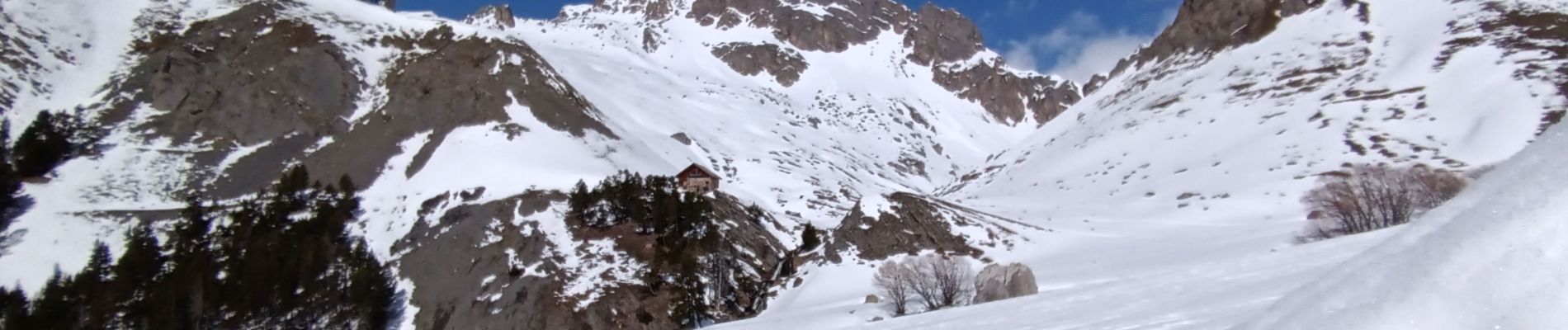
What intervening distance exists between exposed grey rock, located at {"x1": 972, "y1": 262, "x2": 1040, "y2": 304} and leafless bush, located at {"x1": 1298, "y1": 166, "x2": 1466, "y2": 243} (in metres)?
9.82

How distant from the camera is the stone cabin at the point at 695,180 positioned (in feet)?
215

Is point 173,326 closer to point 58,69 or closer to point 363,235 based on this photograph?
point 363,235

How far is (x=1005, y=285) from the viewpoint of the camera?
25953mm

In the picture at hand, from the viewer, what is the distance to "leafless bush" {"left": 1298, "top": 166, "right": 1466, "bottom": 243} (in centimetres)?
3181

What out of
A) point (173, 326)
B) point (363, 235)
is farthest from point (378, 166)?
point (173, 326)

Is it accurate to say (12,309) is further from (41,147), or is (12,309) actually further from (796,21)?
(796,21)

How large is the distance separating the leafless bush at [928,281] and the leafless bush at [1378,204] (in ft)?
37.8

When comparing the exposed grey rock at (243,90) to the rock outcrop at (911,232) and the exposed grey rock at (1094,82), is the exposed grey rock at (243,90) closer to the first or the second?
the rock outcrop at (911,232)

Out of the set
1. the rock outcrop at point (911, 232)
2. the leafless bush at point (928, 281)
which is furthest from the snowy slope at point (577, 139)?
the leafless bush at point (928, 281)

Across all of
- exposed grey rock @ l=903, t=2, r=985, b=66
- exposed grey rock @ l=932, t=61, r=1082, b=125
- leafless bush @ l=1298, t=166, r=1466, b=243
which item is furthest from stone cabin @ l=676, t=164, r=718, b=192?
exposed grey rock @ l=903, t=2, r=985, b=66

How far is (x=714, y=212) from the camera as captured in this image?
189 feet

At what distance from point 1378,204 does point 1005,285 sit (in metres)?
16.6

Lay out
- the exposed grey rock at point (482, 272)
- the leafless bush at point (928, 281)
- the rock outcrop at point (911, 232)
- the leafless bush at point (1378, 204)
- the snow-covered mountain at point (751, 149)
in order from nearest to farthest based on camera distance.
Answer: the leafless bush at point (928, 281)
the leafless bush at point (1378, 204)
the rock outcrop at point (911, 232)
the snow-covered mountain at point (751, 149)
the exposed grey rock at point (482, 272)

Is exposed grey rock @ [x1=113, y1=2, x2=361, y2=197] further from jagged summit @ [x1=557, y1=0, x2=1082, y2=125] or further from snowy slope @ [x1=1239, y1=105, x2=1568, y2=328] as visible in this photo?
jagged summit @ [x1=557, y1=0, x2=1082, y2=125]
